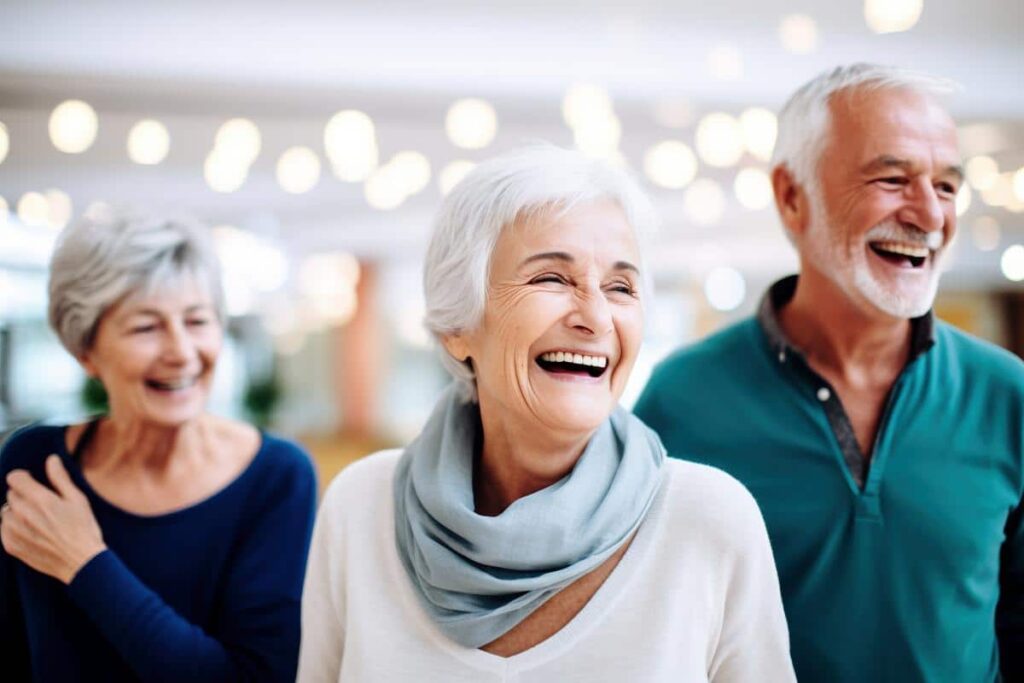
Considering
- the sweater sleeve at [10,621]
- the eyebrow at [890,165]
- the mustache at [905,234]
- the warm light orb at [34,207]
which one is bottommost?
the sweater sleeve at [10,621]

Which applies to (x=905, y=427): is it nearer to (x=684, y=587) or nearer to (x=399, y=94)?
(x=684, y=587)

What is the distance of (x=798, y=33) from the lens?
603 centimetres

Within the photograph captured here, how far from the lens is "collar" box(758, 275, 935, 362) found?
149 cm

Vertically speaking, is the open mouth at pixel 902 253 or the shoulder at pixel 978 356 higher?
the open mouth at pixel 902 253

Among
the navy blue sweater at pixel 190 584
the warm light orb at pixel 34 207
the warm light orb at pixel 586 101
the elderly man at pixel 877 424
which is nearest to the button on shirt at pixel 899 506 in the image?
the elderly man at pixel 877 424

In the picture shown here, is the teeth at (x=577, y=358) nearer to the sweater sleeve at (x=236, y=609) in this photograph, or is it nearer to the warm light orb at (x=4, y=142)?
the sweater sleeve at (x=236, y=609)

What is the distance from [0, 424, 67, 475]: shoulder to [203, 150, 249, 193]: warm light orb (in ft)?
21.6

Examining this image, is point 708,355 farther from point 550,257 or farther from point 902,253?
point 550,257

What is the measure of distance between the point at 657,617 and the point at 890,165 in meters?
0.86

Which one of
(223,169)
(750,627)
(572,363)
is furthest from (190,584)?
(223,169)

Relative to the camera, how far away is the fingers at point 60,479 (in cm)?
150

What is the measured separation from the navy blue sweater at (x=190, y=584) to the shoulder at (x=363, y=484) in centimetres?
27

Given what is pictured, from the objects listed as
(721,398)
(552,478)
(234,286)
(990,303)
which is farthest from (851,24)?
(990,303)

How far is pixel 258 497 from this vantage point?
5.11ft
